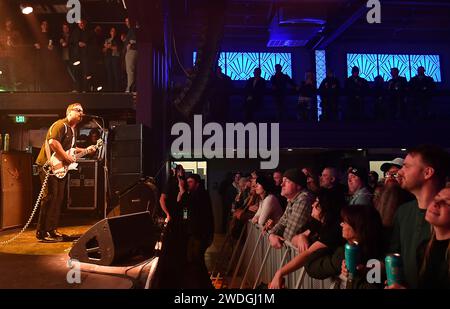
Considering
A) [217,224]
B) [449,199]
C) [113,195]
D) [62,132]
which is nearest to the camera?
[449,199]

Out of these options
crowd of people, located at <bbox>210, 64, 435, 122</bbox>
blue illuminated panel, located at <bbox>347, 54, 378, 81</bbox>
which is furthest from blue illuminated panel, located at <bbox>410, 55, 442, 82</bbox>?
crowd of people, located at <bbox>210, 64, 435, 122</bbox>

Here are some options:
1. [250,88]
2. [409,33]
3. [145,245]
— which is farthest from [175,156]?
[409,33]

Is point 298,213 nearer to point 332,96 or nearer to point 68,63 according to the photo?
point 68,63

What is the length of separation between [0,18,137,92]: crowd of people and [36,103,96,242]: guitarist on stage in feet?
9.20

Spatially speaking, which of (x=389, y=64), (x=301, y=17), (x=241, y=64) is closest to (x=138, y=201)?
(x=301, y=17)

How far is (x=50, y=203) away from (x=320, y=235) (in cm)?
334

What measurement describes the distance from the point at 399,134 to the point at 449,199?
8620 mm

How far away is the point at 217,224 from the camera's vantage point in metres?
12.0

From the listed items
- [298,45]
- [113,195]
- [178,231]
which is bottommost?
[178,231]

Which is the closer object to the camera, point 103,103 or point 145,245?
point 145,245

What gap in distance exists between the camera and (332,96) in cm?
960

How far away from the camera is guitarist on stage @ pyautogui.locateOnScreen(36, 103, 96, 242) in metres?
4.38

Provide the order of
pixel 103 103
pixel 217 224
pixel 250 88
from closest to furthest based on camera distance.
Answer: pixel 103 103 < pixel 250 88 < pixel 217 224
